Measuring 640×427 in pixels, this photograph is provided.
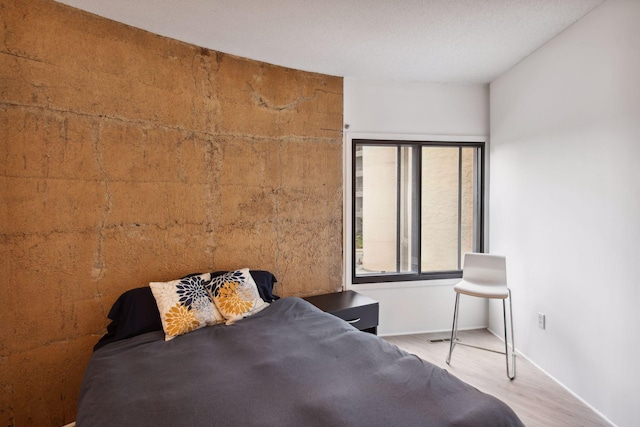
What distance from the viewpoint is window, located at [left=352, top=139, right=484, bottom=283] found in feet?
11.9

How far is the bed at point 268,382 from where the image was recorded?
1.30m

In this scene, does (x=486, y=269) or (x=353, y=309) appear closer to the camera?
(x=353, y=309)

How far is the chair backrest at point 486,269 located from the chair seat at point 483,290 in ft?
0.23

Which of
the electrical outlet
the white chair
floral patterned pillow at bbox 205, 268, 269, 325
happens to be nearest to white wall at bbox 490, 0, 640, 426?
the electrical outlet

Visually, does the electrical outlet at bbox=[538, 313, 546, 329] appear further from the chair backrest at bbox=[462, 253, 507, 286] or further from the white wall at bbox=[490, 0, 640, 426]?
the chair backrest at bbox=[462, 253, 507, 286]

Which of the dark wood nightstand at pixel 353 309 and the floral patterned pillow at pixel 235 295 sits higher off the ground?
the floral patterned pillow at pixel 235 295

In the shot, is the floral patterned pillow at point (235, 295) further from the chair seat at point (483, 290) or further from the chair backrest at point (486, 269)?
the chair backrest at point (486, 269)

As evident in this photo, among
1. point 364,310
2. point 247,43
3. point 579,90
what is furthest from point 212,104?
point 579,90

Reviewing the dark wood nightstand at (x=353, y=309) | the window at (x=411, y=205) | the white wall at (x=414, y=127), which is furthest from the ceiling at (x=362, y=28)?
the dark wood nightstand at (x=353, y=309)

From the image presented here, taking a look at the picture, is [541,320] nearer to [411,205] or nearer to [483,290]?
[483,290]

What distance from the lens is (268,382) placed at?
1.54 metres

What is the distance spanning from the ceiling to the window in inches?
32.7

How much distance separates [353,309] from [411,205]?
4.52ft

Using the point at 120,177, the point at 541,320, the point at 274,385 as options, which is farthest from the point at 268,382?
the point at 541,320
